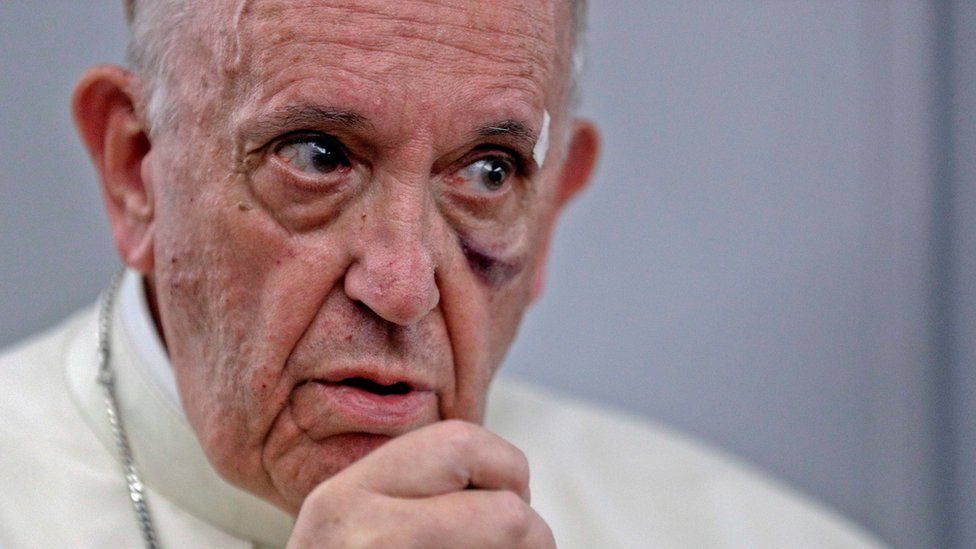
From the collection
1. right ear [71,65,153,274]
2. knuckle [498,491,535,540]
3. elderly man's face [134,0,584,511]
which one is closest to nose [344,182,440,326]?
elderly man's face [134,0,584,511]

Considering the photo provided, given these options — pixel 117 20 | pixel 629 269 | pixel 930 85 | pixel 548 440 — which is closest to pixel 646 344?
pixel 629 269

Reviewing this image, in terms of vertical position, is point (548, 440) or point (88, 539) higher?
point (88, 539)

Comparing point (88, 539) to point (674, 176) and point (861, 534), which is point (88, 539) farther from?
point (674, 176)

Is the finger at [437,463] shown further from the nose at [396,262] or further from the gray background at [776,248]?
the gray background at [776,248]

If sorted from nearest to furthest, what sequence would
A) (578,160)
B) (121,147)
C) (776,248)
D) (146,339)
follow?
(121,147)
(146,339)
(578,160)
(776,248)

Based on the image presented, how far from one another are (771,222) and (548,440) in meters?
0.78

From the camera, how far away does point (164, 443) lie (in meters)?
1.55

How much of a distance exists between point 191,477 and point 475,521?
0.53m

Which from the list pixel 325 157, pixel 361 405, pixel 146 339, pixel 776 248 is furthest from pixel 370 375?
pixel 776 248

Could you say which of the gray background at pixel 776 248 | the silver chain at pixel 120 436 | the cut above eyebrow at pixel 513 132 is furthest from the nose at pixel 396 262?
the gray background at pixel 776 248

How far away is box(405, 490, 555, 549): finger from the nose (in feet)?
0.66

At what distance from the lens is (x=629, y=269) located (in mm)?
2580

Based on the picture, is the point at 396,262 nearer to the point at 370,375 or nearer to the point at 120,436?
the point at 370,375

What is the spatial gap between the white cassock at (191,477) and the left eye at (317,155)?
1.37ft
